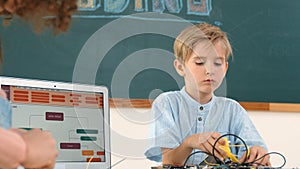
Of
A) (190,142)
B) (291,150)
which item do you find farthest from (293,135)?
(190,142)

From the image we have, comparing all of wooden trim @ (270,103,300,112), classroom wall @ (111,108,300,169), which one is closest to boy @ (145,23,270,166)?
classroom wall @ (111,108,300,169)

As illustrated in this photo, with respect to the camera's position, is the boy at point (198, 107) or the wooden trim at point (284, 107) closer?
the boy at point (198, 107)

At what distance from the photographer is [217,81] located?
1601mm

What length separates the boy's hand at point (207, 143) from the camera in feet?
4.00

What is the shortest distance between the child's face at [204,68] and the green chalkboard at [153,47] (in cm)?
45

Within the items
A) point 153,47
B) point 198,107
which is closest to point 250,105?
point 153,47

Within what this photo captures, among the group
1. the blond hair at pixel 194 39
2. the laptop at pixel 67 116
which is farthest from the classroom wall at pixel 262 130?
the laptop at pixel 67 116

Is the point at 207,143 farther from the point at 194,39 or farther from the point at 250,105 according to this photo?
the point at 250,105

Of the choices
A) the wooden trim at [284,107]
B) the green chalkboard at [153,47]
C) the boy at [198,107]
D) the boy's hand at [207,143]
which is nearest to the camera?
the boy's hand at [207,143]

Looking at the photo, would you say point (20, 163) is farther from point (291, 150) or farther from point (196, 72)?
point (291, 150)

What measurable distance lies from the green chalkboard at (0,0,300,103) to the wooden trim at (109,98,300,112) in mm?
22

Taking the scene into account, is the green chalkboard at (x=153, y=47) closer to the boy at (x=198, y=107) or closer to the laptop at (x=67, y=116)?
the boy at (x=198, y=107)

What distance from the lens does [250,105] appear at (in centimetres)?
229

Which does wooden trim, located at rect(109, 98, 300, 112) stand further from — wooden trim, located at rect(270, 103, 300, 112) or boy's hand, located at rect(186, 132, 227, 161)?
boy's hand, located at rect(186, 132, 227, 161)
